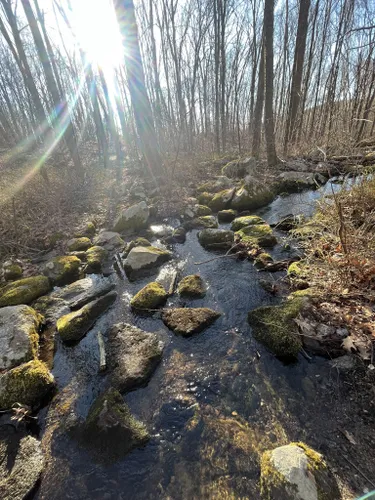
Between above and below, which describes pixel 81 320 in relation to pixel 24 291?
below

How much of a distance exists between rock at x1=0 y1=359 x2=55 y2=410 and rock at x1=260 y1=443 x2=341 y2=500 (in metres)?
2.25

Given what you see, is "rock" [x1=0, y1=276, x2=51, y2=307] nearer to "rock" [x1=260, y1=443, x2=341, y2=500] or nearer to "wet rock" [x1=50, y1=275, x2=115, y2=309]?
"wet rock" [x1=50, y1=275, x2=115, y2=309]

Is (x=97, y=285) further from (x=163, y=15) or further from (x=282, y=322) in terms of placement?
(x=163, y=15)

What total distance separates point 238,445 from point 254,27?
17.6 metres

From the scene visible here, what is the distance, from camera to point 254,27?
12930 mm

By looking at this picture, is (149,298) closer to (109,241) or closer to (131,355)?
(131,355)

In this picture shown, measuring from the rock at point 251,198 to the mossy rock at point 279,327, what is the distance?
414cm

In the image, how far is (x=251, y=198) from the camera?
22.1ft

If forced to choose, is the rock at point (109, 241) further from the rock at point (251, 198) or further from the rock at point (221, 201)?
the rock at point (251, 198)

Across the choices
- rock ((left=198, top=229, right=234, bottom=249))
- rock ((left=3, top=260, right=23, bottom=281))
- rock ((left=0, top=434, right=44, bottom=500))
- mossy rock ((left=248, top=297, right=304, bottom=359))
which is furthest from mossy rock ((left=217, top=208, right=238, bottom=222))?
rock ((left=0, top=434, right=44, bottom=500))

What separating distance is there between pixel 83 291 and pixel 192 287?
2014 millimetres

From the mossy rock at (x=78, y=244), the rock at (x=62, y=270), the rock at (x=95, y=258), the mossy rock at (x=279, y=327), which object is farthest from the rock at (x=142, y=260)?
the mossy rock at (x=279, y=327)

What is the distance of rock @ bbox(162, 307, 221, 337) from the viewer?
316 centimetres

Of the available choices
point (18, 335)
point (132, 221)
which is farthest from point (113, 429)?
point (132, 221)
